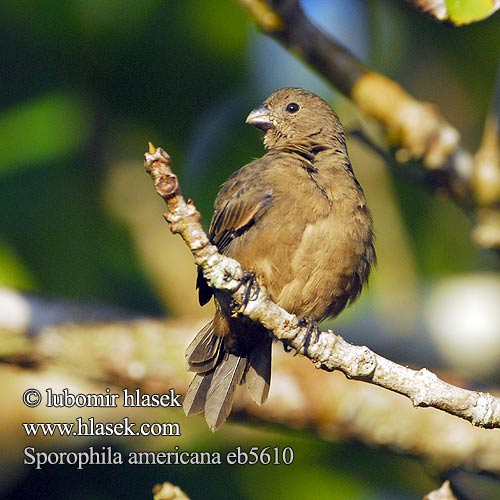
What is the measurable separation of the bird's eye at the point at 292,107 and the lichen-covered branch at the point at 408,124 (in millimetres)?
341

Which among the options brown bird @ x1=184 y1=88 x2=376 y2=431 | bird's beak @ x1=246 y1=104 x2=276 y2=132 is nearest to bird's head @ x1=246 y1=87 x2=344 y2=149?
bird's beak @ x1=246 y1=104 x2=276 y2=132

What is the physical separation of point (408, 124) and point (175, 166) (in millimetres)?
2171

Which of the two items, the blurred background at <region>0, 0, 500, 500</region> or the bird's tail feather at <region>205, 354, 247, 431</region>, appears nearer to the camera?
the bird's tail feather at <region>205, 354, 247, 431</region>

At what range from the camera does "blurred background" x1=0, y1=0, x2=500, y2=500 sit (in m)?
6.55

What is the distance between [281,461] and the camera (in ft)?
19.8

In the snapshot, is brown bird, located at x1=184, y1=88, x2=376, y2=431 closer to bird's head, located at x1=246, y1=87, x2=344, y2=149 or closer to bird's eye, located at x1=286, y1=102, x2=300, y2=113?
bird's head, located at x1=246, y1=87, x2=344, y2=149

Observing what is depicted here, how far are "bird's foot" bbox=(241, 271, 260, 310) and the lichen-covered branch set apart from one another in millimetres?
1747

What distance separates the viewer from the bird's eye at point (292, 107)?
17.7 feet

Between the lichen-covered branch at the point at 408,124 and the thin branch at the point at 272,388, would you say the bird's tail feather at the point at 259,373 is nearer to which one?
the thin branch at the point at 272,388

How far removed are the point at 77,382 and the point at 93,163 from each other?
1776 mm

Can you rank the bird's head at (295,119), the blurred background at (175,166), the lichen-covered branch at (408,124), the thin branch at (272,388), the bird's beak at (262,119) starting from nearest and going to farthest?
the lichen-covered branch at (408,124) < the bird's head at (295,119) < the bird's beak at (262,119) < the thin branch at (272,388) < the blurred background at (175,166)

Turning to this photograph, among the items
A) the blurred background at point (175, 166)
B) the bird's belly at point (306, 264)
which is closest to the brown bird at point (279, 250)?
the bird's belly at point (306, 264)

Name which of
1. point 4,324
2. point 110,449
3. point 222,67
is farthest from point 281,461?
point 222,67

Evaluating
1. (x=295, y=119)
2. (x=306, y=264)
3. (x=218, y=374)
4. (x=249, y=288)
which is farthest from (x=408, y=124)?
(x=249, y=288)
